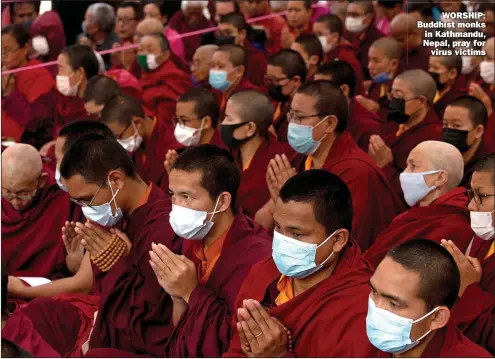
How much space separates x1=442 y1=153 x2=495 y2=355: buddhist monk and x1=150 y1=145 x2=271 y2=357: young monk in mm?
843

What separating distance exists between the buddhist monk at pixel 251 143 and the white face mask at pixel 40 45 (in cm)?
468

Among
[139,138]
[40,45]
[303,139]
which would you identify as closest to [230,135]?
[303,139]

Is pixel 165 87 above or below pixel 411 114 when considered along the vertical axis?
below

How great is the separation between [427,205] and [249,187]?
110cm

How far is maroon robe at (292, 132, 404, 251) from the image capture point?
15.0ft

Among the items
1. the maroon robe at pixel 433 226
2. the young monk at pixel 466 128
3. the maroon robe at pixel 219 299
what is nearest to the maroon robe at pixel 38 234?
the maroon robe at pixel 219 299

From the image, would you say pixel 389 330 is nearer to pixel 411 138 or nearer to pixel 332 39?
pixel 411 138

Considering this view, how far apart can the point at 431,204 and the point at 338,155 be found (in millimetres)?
627

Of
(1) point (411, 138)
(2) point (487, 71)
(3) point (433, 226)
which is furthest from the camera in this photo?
(2) point (487, 71)

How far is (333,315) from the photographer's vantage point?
10.1 ft

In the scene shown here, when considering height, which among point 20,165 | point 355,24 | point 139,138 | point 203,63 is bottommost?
point 355,24

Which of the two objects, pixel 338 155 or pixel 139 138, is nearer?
pixel 338 155

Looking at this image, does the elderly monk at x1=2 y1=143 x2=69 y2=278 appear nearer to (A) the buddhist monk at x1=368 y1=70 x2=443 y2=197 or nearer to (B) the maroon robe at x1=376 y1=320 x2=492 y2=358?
(A) the buddhist monk at x1=368 y1=70 x2=443 y2=197

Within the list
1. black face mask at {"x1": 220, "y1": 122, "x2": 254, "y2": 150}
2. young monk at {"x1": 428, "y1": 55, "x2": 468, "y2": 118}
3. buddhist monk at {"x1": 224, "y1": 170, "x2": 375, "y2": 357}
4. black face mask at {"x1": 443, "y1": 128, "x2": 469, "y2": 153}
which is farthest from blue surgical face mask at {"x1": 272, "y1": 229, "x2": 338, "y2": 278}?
young monk at {"x1": 428, "y1": 55, "x2": 468, "y2": 118}
